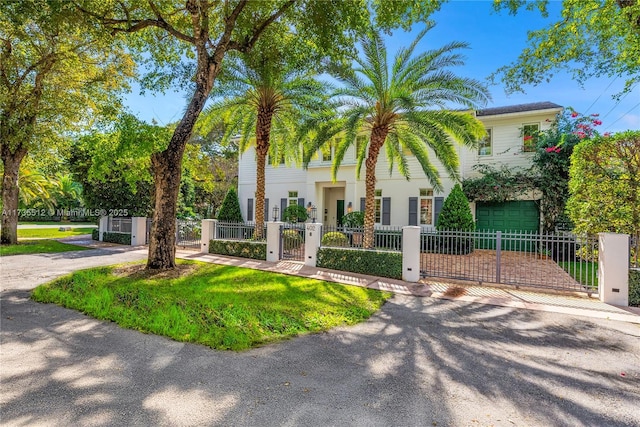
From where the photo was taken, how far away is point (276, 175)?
72.7ft

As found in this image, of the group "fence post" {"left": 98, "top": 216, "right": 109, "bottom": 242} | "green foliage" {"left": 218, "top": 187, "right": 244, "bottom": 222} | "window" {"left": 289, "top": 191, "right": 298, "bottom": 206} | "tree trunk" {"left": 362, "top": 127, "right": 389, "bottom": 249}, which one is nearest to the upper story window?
"window" {"left": 289, "top": 191, "right": 298, "bottom": 206}

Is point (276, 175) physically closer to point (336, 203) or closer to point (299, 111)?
point (336, 203)

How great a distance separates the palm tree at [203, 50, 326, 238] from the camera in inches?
495

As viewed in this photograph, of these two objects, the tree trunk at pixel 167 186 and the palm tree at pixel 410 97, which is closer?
the tree trunk at pixel 167 186

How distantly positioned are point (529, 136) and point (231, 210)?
57.8 feet

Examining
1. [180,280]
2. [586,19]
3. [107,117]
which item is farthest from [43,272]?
[586,19]

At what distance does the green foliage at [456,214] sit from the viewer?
1479 centimetres

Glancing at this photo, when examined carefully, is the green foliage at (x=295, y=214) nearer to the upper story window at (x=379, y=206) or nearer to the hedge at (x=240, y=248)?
the upper story window at (x=379, y=206)

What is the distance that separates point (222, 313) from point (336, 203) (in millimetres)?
16509

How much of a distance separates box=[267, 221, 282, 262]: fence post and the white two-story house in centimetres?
441

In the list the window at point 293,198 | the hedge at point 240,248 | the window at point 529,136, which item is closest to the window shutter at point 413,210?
the window at point 529,136

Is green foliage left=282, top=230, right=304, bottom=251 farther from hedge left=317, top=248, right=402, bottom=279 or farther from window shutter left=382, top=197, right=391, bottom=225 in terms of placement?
window shutter left=382, top=197, right=391, bottom=225

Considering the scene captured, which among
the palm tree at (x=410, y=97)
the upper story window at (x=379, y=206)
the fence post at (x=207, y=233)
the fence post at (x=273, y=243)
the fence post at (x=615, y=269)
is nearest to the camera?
the fence post at (x=615, y=269)

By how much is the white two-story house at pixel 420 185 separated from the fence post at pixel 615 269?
7961 mm
